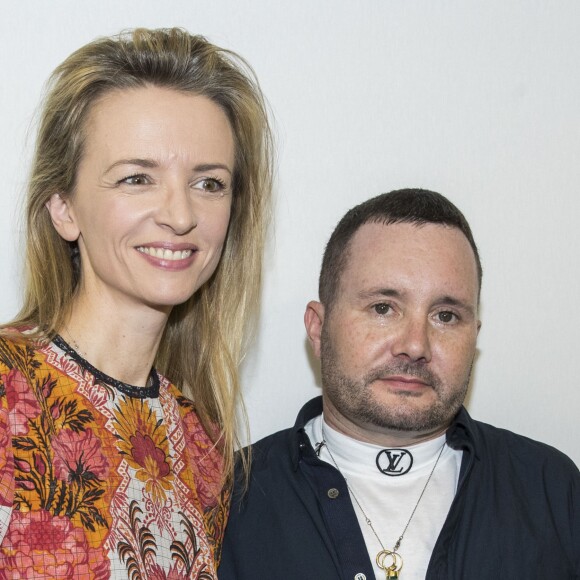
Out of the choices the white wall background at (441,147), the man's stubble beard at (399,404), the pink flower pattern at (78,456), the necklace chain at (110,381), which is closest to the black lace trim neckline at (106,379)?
the necklace chain at (110,381)

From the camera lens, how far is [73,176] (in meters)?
1.89

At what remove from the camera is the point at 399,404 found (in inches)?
85.0

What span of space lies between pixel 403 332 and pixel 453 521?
1.36ft

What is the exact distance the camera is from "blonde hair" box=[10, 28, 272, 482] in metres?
1.90

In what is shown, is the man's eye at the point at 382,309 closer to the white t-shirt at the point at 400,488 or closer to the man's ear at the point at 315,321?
the man's ear at the point at 315,321

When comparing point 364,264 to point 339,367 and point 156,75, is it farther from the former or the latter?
point 156,75

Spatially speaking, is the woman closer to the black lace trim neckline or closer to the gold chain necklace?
the black lace trim neckline

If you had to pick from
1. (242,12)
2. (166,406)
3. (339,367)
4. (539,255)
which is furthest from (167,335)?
(539,255)

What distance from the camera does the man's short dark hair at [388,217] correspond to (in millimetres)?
2258

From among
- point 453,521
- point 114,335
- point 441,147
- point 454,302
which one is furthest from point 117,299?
point 441,147

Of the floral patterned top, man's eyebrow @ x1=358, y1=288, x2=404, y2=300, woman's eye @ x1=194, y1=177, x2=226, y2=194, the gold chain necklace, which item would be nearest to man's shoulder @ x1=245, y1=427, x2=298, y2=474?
the gold chain necklace

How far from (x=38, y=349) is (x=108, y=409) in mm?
173

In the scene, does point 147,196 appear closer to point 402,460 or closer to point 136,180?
point 136,180

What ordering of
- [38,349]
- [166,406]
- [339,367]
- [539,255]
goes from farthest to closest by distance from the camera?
[539,255], [339,367], [166,406], [38,349]
